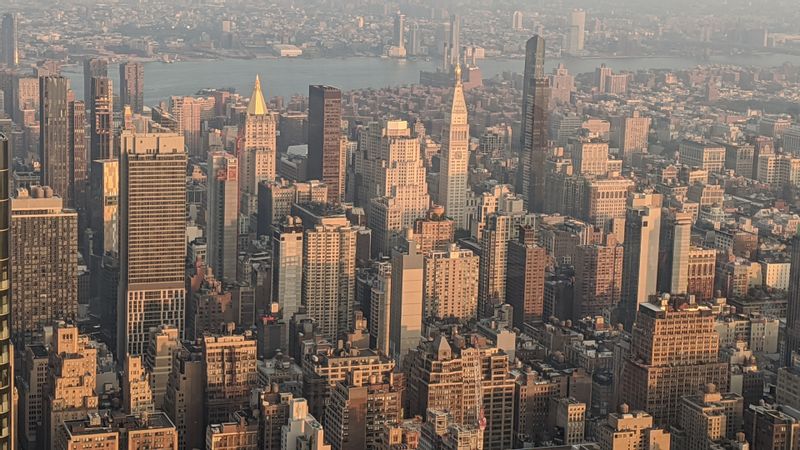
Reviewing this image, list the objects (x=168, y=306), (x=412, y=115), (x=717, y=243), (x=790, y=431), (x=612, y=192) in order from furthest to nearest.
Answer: (x=412, y=115)
(x=612, y=192)
(x=717, y=243)
(x=168, y=306)
(x=790, y=431)

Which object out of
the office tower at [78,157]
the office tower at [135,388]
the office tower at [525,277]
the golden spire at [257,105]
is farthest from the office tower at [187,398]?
the golden spire at [257,105]

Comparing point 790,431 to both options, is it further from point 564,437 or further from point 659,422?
point 564,437

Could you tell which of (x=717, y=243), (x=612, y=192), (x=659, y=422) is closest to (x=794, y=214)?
(x=717, y=243)

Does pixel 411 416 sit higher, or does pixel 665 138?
pixel 665 138

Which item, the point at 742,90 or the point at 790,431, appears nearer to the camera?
the point at 790,431

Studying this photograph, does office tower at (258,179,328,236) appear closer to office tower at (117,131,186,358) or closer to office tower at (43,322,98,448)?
office tower at (117,131,186,358)

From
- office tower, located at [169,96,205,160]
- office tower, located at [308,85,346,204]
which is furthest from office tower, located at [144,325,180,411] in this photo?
office tower, located at [308,85,346,204]

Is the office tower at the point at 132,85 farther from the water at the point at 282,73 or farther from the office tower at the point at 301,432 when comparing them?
the office tower at the point at 301,432
